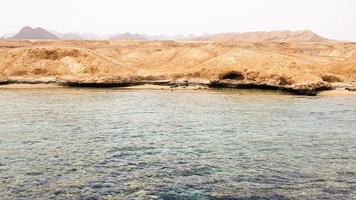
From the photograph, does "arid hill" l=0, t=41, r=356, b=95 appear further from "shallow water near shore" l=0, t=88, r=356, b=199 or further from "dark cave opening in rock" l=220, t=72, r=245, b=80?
"shallow water near shore" l=0, t=88, r=356, b=199

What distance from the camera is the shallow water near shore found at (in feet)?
54.4

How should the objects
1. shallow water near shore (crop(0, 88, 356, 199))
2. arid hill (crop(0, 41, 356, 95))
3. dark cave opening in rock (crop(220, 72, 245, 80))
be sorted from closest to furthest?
1. shallow water near shore (crop(0, 88, 356, 199))
2. arid hill (crop(0, 41, 356, 95))
3. dark cave opening in rock (crop(220, 72, 245, 80))

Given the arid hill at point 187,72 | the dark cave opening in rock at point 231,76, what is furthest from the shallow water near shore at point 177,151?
the dark cave opening in rock at point 231,76

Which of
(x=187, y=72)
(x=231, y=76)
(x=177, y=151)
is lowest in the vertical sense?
(x=177, y=151)

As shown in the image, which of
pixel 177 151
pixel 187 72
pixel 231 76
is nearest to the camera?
pixel 177 151

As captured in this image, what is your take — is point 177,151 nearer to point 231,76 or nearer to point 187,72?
point 231,76

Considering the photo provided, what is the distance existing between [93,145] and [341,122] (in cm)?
1790

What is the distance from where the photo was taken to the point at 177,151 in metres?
22.8

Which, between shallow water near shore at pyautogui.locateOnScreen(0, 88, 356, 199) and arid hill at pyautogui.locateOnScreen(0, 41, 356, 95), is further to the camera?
arid hill at pyautogui.locateOnScreen(0, 41, 356, 95)

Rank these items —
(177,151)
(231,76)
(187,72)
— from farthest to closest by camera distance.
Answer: (187,72), (231,76), (177,151)

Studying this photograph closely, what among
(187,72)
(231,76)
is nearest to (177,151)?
(231,76)

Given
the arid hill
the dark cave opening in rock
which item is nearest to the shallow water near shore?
the arid hill

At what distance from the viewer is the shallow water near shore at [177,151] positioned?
54.4 ft

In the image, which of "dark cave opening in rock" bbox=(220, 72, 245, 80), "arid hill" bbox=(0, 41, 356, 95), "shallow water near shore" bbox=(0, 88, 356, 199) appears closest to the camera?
"shallow water near shore" bbox=(0, 88, 356, 199)
